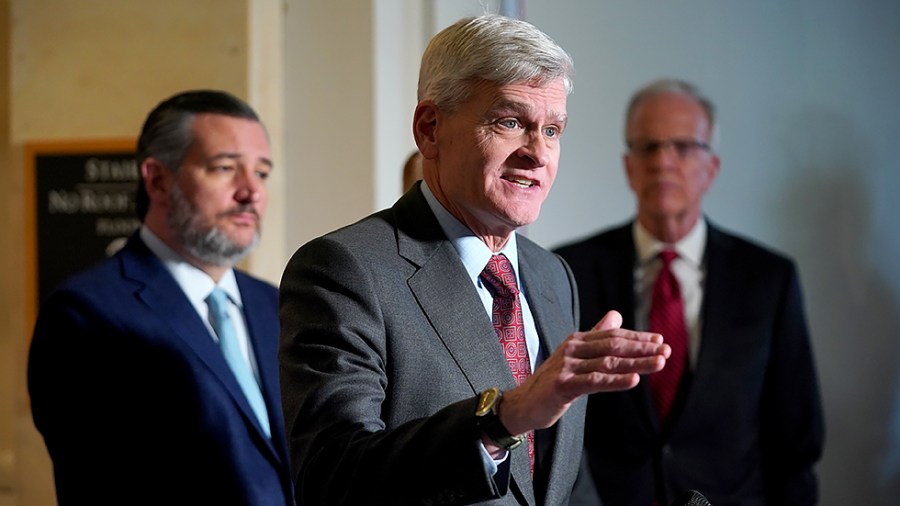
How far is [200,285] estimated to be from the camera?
265cm

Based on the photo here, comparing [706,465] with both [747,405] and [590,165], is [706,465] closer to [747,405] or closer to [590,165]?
[747,405]

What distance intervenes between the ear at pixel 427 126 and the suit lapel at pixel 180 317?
0.90 meters

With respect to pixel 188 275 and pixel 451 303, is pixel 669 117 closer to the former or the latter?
pixel 188 275

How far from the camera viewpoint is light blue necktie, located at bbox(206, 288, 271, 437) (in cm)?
253

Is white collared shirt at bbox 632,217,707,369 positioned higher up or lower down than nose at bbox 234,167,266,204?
lower down

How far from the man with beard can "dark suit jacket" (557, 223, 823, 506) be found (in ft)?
3.43

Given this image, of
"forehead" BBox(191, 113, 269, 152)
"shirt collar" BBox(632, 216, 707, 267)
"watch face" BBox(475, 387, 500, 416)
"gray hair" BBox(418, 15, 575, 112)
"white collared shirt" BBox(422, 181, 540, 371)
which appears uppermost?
"gray hair" BBox(418, 15, 575, 112)

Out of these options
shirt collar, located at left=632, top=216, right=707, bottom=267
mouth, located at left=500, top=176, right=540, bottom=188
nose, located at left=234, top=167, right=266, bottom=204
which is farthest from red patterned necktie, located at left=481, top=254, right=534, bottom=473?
shirt collar, located at left=632, top=216, right=707, bottom=267

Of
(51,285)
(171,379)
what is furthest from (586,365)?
(51,285)

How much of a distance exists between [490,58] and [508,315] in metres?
0.43

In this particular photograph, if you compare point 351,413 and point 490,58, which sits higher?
point 490,58

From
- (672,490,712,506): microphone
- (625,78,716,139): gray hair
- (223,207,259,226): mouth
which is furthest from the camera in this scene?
(625,78,716,139): gray hair

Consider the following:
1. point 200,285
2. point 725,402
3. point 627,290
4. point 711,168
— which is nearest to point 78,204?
point 200,285

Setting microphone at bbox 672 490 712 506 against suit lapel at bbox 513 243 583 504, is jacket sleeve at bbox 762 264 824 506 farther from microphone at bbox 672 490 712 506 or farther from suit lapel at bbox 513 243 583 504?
microphone at bbox 672 490 712 506
